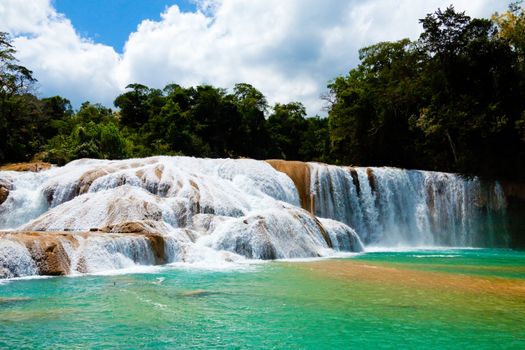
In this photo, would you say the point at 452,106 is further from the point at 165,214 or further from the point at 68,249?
the point at 68,249

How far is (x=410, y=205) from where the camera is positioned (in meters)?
29.6

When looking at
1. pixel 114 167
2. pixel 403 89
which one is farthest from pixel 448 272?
pixel 403 89

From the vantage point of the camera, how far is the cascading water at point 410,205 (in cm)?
2747

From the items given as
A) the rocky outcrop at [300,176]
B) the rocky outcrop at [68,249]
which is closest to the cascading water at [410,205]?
the rocky outcrop at [300,176]

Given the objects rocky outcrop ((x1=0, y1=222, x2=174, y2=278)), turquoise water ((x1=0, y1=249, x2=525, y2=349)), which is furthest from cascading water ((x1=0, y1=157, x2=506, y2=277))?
turquoise water ((x1=0, y1=249, x2=525, y2=349))

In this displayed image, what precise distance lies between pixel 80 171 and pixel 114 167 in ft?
→ 4.80

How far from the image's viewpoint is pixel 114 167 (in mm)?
22344

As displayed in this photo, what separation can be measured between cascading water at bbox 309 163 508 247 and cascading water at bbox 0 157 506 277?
61 millimetres

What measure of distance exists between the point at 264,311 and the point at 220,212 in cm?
1084

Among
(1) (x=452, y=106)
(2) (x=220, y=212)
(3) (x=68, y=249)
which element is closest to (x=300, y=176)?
(2) (x=220, y=212)

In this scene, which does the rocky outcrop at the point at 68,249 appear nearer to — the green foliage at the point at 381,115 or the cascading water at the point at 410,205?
the cascading water at the point at 410,205

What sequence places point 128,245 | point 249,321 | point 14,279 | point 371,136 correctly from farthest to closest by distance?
point 371,136 → point 128,245 → point 14,279 → point 249,321

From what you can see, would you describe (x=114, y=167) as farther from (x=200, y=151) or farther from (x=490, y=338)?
(x=200, y=151)

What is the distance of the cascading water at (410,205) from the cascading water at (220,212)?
0.06 m
